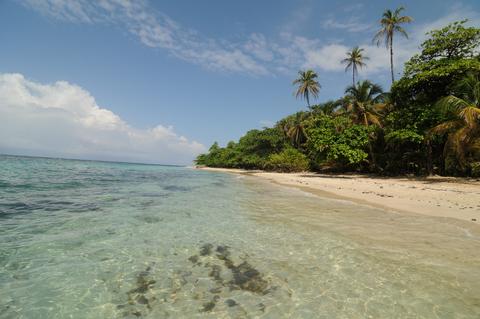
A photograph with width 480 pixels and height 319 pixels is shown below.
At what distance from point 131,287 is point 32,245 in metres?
2.77

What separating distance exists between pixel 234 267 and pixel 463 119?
744 inches

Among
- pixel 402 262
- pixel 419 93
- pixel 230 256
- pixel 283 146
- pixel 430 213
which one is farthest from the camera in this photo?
pixel 283 146

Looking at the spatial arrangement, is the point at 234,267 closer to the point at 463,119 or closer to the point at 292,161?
the point at 463,119

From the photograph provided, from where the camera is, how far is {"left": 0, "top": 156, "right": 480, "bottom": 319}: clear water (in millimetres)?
3205


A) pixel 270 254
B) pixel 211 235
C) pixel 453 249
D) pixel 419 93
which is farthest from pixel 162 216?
pixel 419 93

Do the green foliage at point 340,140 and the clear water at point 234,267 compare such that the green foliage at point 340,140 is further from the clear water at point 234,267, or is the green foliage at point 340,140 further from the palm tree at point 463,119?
the clear water at point 234,267

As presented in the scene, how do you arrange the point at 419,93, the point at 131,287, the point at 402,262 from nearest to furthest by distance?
the point at 131,287
the point at 402,262
the point at 419,93

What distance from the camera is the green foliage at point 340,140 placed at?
80.5 ft

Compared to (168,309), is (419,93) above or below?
above

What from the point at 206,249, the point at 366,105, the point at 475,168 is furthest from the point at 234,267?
the point at 366,105

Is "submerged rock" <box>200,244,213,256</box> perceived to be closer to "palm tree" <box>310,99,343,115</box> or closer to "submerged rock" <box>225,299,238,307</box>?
"submerged rock" <box>225,299,238,307</box>

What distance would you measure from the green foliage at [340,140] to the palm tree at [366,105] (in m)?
1.36

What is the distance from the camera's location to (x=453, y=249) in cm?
518

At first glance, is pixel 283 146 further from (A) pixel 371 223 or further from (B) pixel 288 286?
(B) pixel 288 286
